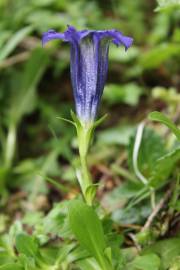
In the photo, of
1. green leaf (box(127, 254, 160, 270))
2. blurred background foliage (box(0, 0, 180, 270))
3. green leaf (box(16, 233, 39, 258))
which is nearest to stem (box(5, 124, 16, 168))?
blurred background foliage (box(0, 0, 180, 270))

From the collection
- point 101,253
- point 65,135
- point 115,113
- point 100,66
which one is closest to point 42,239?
point 101,253

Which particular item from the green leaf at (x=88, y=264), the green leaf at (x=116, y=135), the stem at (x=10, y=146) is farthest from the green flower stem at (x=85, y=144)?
the stem at (x=10, y=146)

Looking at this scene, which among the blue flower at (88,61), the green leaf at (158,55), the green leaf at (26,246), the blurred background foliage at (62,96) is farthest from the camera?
the green leaf at (158,55)

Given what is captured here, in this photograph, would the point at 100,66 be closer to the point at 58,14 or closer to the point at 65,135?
the point at 65,135

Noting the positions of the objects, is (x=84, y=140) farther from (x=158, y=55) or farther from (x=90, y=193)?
(x=158, y=55)

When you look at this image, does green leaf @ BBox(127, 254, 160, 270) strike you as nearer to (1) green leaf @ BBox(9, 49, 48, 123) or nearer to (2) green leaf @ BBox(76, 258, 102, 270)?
(2) green leaf @ BBox(76, 258, 102, 270)

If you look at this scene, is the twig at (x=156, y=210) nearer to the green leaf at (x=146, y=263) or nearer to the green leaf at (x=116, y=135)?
the green leaf at (x=146, y=263)
